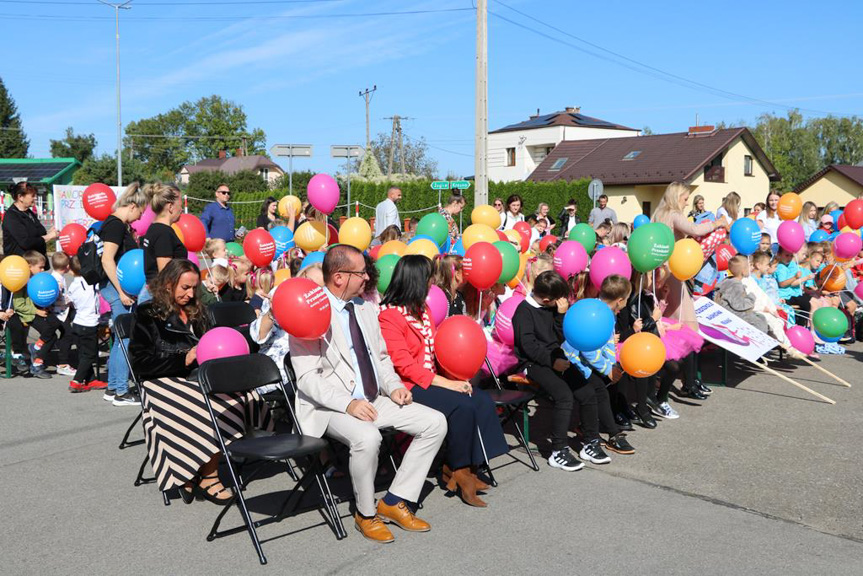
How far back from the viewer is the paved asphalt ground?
3705mm

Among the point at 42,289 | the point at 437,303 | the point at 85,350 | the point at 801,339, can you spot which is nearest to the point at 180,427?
the point at 437,303

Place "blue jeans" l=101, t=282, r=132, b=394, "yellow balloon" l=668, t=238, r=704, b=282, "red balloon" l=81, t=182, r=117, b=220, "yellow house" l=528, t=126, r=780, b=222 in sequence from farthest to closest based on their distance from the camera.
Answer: "yellow house" l=528, t=126, r=780, b=222
"red balloon" l=81, t=182, r=117, b=220
"blue jeans" l=101, t=282, r=132, b=394
"yellow balloon" l=668, t=238, r=704, b=282

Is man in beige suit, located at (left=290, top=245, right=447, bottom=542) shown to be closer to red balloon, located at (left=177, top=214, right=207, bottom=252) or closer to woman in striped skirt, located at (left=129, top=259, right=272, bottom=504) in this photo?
woman in striped skirt, located at (left=129, top=259, right=272, bottom=504)

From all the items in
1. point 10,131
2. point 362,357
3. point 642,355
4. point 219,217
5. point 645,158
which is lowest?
point 642,355

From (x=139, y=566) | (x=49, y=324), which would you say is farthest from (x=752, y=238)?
(x=49, y=324)

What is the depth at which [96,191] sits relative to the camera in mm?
7141

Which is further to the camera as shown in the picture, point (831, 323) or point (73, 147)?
point (73, 147)

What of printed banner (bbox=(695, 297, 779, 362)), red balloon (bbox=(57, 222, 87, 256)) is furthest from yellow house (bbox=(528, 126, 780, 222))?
red balloon (bbox=(57, 222, 87, 256))

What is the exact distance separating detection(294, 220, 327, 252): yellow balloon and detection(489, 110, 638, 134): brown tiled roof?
47468mm

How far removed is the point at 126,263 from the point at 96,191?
1250mm

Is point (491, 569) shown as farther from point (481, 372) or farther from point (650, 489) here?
point (481, 372)

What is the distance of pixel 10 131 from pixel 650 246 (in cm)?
8257

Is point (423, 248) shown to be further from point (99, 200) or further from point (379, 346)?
point (99, 200)

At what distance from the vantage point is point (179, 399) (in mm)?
4438
